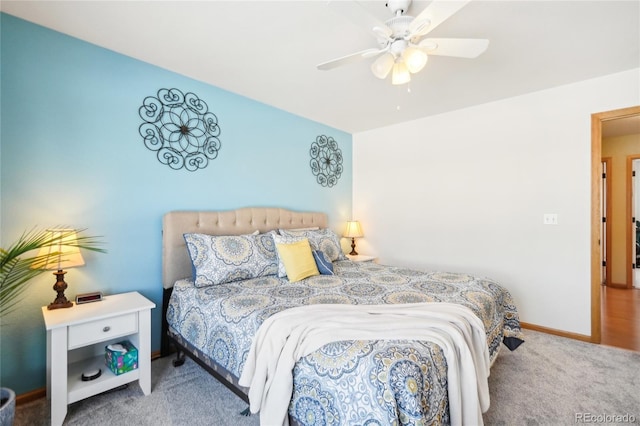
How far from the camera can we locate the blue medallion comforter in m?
1.13

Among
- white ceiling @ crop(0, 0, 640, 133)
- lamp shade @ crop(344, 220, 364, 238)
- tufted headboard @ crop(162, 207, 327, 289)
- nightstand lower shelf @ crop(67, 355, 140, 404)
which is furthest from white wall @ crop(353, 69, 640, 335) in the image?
nightstand lower shelf @ crop(67, 355, 140, 404)

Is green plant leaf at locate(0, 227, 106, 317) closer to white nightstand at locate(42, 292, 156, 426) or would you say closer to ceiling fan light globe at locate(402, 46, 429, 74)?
white nightstand at locate(42, 292, 156, 426)

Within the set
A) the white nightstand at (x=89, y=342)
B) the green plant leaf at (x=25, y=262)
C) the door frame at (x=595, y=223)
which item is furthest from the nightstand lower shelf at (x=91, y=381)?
the door frame at (x=595, y=223)

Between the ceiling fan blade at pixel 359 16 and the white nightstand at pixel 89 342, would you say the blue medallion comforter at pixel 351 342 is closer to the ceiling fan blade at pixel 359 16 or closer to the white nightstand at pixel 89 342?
the white nightstand at pixel 89 342

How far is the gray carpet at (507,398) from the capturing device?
1771 millimetres

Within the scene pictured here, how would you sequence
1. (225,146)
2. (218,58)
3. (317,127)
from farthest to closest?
(317,127) → (225,146) → (218,58)

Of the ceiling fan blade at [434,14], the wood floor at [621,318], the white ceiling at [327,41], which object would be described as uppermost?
the white ceiling at [327,41]

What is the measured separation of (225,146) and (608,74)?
3.68 metres

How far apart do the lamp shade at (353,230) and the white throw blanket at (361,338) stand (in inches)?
103

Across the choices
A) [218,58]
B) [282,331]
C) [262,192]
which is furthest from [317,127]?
[282,331]

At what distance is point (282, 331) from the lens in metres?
1.47

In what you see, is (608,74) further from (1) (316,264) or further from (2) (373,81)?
(1) (316,264)

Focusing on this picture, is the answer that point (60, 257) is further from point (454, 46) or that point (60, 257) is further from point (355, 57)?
point (454, 46)

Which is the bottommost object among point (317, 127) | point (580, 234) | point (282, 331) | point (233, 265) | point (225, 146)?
point (282, 331)
